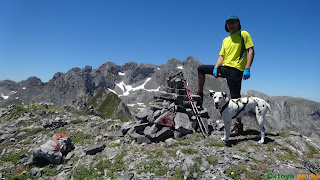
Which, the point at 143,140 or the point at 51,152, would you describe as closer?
the point at 51,152

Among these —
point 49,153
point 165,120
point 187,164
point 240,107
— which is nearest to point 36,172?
point 49,153

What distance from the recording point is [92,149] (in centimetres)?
1039

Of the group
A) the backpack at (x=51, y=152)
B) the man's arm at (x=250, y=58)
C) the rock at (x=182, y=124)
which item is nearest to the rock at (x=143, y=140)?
the rock at (x=182, y=124)

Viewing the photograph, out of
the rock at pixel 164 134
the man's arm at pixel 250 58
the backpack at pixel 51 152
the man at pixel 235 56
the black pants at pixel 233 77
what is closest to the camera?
the man's arm at pixel 250 58

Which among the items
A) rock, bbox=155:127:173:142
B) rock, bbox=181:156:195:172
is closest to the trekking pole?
rock, bbox=155:127:173:142

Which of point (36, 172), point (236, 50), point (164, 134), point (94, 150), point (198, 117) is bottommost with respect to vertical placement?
point (36, 172)

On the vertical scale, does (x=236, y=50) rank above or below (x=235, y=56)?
above

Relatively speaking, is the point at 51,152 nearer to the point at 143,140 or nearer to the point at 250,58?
the point at 143,140

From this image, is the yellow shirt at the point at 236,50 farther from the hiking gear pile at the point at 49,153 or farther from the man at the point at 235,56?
the hiking gear pile at the point at 49,153

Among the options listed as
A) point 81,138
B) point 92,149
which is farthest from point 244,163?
point 81,138

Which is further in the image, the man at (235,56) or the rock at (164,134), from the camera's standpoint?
the rock at (164,134)

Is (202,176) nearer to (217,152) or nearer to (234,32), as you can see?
(217,152)

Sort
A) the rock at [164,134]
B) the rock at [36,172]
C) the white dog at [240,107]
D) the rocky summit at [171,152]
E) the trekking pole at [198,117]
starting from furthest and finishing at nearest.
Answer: the trekking pole at [198,117] → the rock at [164,134] → the rock at [36,172] → the white dog at [240,107] → the rocky summit at [171,152]

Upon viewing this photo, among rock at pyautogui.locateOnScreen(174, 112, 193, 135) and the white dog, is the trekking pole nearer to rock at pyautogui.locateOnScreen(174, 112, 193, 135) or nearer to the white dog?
rock at pyautogui.locateOnScreen(174, 112, 193, 135)
